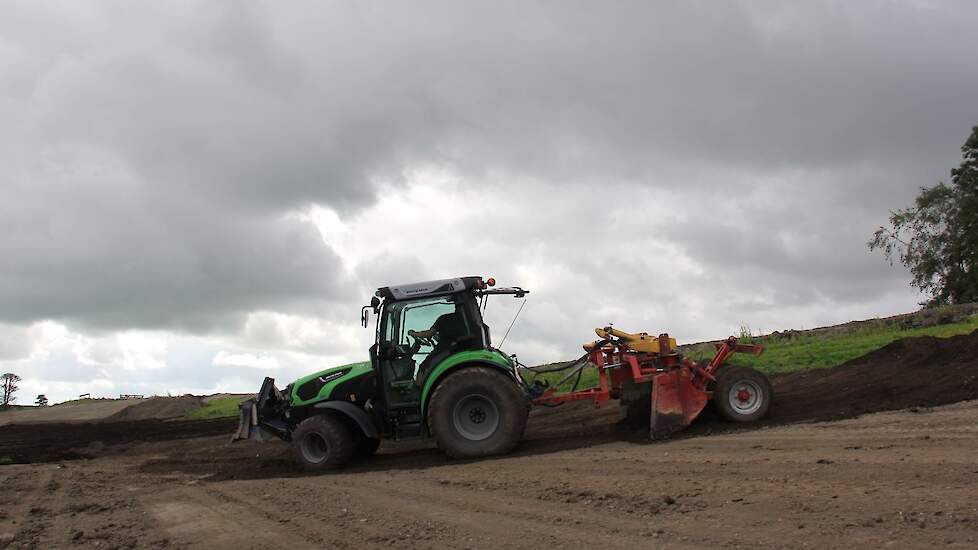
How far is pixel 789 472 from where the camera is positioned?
24.3ft

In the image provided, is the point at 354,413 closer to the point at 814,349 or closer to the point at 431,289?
the point at 431,289

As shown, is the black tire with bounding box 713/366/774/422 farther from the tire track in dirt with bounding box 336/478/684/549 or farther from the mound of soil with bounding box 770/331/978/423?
Result: the tire track in dirt with bounding box 336/478/684/549

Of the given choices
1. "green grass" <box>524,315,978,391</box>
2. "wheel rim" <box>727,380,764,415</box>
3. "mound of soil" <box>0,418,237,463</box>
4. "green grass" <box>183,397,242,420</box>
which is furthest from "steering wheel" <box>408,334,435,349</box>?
"green grass" <box>183,397,242,420</box>

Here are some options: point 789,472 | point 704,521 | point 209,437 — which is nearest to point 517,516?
point 704,521

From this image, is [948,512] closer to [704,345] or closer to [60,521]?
[60,521]

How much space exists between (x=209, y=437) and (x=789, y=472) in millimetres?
16110

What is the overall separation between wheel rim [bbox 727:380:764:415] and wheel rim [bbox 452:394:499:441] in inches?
133

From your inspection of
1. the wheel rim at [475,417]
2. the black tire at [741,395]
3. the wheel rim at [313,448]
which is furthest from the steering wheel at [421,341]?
the black tire at [741,395]

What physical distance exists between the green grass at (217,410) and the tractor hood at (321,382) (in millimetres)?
20140

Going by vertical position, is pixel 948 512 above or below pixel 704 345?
below

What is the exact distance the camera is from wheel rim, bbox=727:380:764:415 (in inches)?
431

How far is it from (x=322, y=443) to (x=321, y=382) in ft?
3.13

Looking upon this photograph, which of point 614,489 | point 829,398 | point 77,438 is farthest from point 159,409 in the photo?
point 614,489

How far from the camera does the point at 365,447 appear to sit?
11.9 meters
